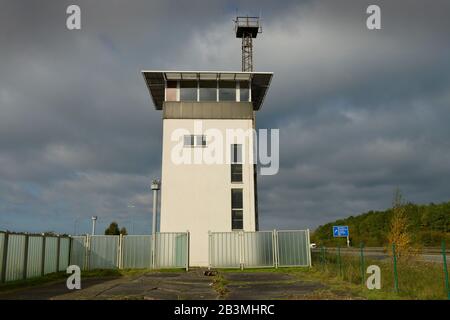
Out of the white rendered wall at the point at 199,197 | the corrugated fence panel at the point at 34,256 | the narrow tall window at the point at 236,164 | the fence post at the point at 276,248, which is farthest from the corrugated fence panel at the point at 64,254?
the fence post at the point at 276,248

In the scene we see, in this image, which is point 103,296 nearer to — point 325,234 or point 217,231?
point 217,231

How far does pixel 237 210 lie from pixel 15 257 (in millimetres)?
12135

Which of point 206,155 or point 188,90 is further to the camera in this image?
point 188,90

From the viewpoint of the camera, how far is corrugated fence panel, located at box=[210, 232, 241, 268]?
72.6ft

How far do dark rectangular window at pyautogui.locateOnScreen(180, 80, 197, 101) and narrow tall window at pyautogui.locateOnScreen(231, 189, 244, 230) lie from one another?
6.51m

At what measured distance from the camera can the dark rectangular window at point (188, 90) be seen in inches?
1024

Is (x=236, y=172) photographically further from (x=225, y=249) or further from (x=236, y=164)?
(x=225, y=249)

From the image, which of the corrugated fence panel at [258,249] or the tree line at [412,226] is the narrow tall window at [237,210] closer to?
the corrugated fence panel at [258,249]

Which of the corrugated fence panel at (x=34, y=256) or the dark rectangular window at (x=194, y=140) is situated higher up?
the dark rectangular window at (x=194, y=140)

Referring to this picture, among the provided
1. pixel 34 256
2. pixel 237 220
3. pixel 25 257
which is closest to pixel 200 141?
pixel 237 220

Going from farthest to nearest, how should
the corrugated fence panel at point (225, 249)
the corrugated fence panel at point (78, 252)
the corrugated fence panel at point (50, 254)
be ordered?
the corrugated fence panel at point (78, 252) → the corrugated fence panel at point (225, 249) → the corrugated fence panel at point (50, 254)

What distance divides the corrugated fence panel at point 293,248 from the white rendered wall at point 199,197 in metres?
2.50

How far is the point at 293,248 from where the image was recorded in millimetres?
21859
